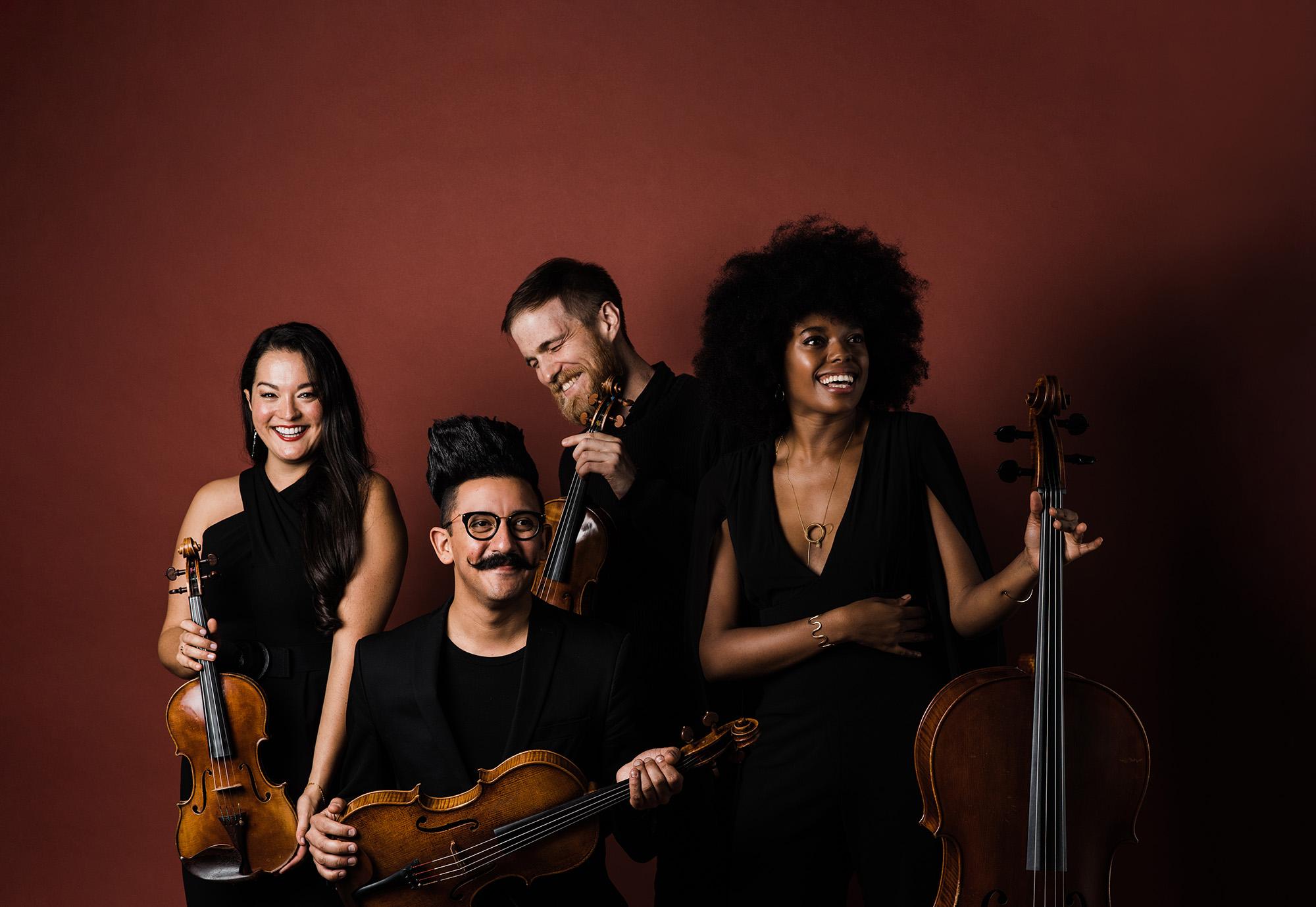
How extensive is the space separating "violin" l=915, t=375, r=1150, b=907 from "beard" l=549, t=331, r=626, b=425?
39.8 inches

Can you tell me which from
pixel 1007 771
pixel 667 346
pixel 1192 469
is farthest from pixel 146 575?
pixel 1192 469

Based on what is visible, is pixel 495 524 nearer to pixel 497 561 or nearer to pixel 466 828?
pixel 497 561

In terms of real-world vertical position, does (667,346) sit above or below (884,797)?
above

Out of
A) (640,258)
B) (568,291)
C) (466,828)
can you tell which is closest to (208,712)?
(466,828)

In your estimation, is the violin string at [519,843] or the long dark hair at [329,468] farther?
the long dark hair at [329,468]

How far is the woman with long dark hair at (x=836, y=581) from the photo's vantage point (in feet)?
6.45

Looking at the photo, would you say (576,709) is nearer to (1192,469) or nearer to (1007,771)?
(1007,771)

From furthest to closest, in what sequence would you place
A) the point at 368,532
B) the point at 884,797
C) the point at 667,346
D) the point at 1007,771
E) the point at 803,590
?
1. the point at 667,346
2. the point at 368,532
3. the point at 803,590
4. the point at 884,797
5. the point at 1007,771

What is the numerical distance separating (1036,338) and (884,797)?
1.47 meters

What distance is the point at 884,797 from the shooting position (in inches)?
76.7

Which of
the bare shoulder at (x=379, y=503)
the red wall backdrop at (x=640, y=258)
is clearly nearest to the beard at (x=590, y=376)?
the bare shoulder at (x=379, y=503)

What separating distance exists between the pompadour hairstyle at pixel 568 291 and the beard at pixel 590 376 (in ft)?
0.22

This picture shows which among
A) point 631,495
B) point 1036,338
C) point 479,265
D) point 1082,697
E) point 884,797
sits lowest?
point 884,797

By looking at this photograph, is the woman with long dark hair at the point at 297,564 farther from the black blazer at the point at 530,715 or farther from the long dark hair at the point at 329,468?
the black blazer at the point at 530,715
